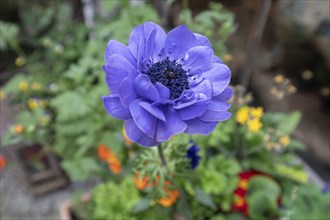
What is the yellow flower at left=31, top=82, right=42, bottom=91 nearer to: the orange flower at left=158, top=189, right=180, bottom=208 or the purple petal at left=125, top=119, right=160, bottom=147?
the orange flower at left=158, top=189, right=180, bottom=208

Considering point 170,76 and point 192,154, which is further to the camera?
point 192,154

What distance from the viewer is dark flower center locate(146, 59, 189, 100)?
1.74ft

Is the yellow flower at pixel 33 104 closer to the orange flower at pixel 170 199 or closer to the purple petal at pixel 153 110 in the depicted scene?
the orange flower at pixel 170 199

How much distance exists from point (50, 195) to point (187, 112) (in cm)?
126

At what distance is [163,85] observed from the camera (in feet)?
1.64

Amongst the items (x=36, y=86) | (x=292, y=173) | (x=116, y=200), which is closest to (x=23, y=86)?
(x=36, y=86)

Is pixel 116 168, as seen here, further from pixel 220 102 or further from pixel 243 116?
pixel 220 102

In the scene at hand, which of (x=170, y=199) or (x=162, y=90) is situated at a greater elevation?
(x=162, y=90)

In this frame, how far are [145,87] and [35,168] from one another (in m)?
1.13

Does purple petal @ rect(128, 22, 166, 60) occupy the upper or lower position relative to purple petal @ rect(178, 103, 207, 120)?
upper

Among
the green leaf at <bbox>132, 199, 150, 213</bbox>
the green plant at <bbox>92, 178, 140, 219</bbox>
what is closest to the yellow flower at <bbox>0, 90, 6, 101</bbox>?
the green plant at <bbox>92, 178, 140, 219</bbox>

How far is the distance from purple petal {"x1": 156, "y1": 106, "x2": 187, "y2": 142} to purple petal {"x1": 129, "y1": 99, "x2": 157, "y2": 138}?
0.04ft

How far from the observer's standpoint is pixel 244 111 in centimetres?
106

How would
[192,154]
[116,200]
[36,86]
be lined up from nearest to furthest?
[192,154]
[116,200]
[36,86]
